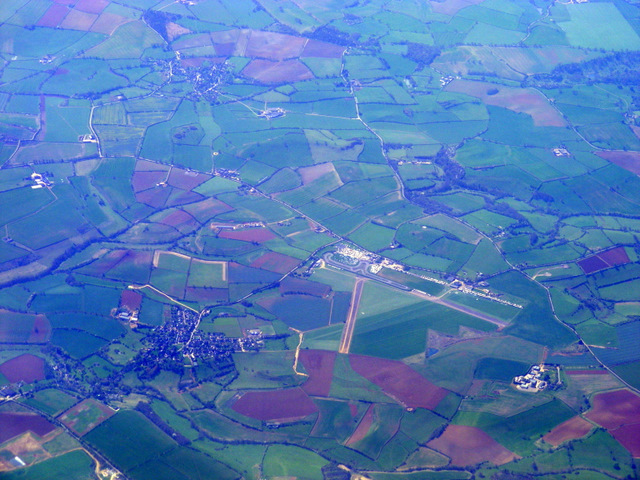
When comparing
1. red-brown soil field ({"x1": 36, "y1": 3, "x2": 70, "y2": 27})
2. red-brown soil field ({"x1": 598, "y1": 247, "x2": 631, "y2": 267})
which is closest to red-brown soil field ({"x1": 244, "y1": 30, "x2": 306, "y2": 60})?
red-brown soil field ({"x1": 36, "y1": 3, "x2": 70, "y2": 27})

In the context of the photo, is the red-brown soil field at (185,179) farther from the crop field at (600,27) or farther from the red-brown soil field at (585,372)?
the crop field at (600,27)

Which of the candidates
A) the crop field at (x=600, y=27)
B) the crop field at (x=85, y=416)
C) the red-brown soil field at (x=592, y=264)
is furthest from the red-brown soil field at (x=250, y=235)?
the crop field at (x=600, y=27)

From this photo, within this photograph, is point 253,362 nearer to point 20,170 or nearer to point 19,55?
point 20,170

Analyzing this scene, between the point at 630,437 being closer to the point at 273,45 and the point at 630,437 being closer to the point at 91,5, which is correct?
the point at 273,45

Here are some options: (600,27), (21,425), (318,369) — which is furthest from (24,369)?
(600,27)

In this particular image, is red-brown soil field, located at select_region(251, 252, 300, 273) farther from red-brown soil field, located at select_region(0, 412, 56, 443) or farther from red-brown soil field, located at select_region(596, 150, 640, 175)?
red-brown soil field, located at select_region(596, 150, 640, 175)
